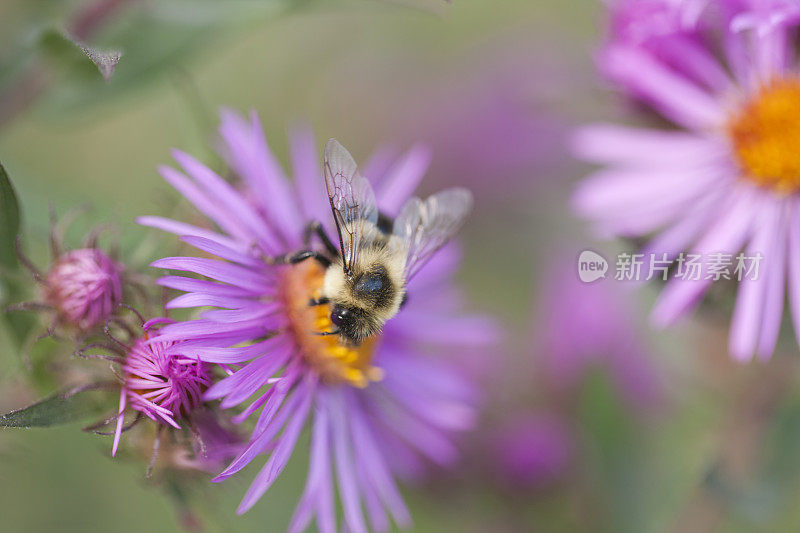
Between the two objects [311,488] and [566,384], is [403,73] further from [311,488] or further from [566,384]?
[311,488]

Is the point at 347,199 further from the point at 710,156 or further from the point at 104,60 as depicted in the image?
the point at 710,156

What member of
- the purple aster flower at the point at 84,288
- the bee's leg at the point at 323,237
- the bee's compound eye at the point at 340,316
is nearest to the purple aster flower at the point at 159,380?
the purple aster flower at the point at 84,288

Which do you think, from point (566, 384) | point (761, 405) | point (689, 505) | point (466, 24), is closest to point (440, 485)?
point (566, 384)

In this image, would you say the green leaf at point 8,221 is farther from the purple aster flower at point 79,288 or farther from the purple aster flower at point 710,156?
the purple aster flower at point 710,156

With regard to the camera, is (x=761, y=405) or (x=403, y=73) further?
(x=403, y=73)

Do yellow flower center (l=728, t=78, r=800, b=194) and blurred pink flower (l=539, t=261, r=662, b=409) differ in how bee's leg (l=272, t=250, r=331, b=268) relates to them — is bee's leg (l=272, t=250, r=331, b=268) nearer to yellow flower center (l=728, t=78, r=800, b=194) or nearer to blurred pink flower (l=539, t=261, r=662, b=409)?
blurred pink flower (l=539, t=261, r=662, b=409)

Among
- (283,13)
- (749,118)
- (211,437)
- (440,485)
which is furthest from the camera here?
(440,485)

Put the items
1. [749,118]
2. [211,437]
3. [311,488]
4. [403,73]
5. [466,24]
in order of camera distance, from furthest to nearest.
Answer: [466,24]
[403,73]
[749,118]
[311,488]
[211,437]
